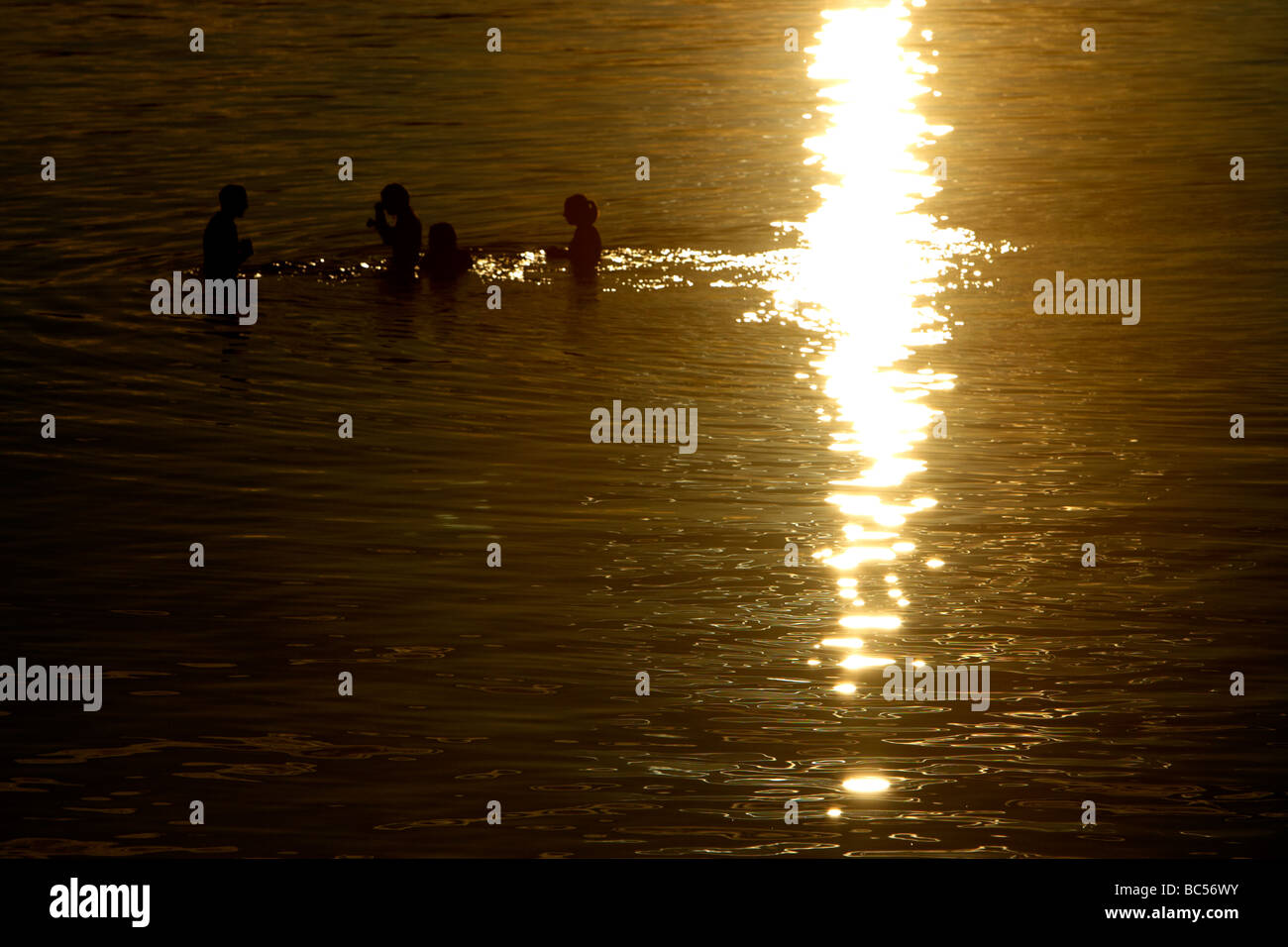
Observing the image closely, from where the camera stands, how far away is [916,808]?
8.67 meters

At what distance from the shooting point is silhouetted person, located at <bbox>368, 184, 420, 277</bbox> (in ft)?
61.9

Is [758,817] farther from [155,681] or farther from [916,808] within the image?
[155,681]

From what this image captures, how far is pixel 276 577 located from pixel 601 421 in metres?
3.50

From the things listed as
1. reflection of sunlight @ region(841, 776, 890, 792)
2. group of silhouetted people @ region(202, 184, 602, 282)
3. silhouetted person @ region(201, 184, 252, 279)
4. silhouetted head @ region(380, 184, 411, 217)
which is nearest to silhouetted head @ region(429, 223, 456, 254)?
group of silhouetted people @ region(202, 184, 602, 282)

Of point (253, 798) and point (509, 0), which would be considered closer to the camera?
point (253, 798)

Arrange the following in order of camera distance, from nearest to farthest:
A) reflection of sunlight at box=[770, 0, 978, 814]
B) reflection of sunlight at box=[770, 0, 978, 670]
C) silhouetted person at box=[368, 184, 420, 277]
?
1. reflection of sunlight at box=[770, 0, 978, 814]
2. reflection of sunlight at box=[770, 0, 978, 670]
3. silhouetted person at box=[368, 184, 420, 277]

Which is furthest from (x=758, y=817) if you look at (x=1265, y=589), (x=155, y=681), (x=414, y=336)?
(x=414, y=336)

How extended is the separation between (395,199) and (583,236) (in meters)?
1.81

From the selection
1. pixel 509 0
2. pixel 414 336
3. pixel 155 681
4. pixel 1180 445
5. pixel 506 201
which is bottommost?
pixel 155 681

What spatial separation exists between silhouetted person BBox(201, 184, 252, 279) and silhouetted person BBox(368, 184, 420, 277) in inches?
51.6

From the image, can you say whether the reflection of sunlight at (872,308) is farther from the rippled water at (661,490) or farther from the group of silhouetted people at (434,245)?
the group of silhouetted people at (434,245)

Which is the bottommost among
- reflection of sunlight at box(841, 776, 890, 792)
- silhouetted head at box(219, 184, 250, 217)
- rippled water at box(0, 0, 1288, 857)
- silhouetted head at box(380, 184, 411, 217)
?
reflection of sunlight at box(841, 776, 890, 792)

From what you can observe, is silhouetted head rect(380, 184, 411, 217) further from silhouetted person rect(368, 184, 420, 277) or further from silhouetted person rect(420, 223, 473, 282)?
silhouetted person rect(420, 223, 473, 282)

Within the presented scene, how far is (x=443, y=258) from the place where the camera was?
1889 centimetres
